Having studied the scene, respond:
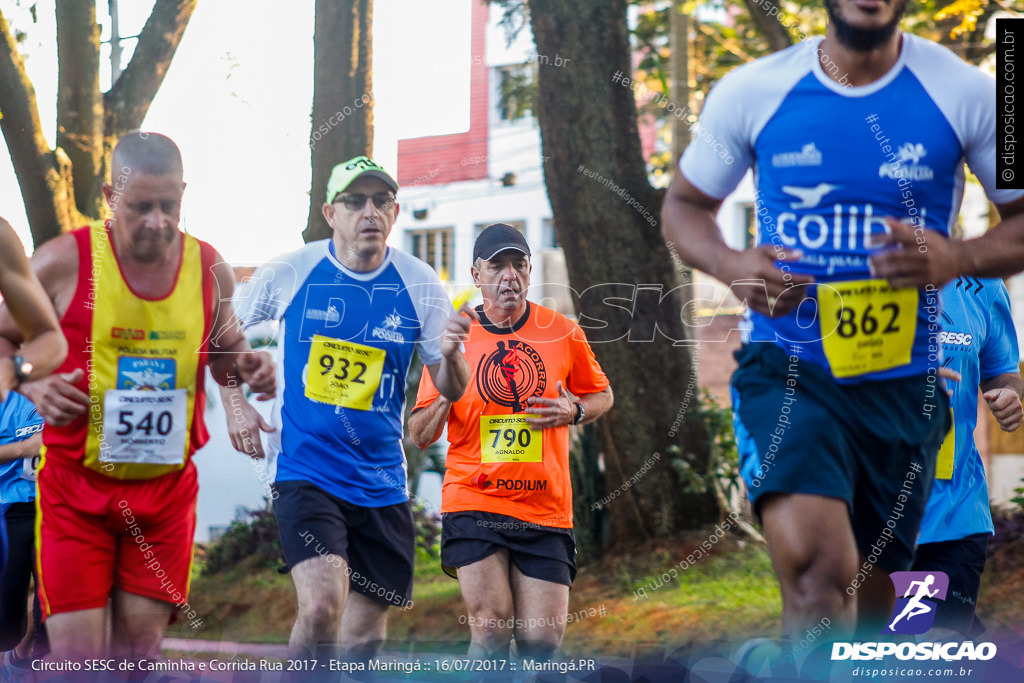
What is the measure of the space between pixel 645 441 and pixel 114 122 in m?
3.50

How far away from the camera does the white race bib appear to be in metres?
3.97

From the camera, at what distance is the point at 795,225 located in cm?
319

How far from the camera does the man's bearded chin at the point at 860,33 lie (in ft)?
10.4

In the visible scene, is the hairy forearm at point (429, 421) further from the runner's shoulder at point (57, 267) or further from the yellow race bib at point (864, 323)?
the yellow race bib at point (864, 323)

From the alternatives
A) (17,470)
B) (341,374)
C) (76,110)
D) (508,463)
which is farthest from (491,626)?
(76,110)

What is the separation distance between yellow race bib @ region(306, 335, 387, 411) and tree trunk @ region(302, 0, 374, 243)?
111 cm

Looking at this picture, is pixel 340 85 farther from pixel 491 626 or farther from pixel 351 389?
pixel 491 626

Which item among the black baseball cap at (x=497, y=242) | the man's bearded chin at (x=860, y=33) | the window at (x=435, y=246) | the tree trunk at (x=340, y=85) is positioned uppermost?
the tree trunk at (x=340, y=85)

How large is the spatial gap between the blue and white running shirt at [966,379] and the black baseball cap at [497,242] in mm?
1641

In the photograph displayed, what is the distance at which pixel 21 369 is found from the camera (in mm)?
3484

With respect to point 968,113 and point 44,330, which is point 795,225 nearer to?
point 968,113

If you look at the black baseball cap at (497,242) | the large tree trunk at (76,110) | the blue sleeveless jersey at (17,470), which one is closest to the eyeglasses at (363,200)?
the black baseball cap at (497,242)

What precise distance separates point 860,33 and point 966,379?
173cm

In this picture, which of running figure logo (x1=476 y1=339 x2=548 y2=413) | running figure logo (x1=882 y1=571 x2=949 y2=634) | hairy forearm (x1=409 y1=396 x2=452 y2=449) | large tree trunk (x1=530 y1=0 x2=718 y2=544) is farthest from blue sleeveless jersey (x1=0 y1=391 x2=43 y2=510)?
running figure logo (x1=882 y1=571 x2=949 y2=634)
